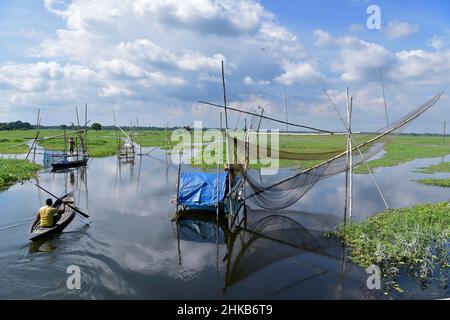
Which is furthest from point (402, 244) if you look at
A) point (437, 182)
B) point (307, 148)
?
point (307, 148)

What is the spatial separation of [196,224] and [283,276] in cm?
517

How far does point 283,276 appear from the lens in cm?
871

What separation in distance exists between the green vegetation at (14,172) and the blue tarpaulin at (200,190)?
11.0 m

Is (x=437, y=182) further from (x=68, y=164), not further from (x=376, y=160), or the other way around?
(x=68, y=164)

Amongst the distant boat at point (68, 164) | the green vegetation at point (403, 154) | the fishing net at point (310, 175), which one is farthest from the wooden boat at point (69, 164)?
the green vegetation at point (403, 154)

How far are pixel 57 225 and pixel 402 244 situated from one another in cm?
1026

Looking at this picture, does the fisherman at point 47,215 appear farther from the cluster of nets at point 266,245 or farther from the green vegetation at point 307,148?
the green vegetation at point 307,148

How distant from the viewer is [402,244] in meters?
9.37

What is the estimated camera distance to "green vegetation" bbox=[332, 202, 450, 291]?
862 centimetres

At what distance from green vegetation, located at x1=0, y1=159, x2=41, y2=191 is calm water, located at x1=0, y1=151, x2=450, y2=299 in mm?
2918

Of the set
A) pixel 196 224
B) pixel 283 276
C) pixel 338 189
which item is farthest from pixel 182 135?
pixel 283 276

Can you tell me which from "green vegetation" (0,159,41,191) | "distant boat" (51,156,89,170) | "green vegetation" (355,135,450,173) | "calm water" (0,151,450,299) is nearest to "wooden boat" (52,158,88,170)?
"distant boat" (51,156,89,170)

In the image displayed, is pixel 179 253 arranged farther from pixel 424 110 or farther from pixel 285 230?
pixel 424 110

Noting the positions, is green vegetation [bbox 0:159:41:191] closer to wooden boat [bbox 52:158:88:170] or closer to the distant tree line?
wooden boat [bbox 52:158:88:170]
